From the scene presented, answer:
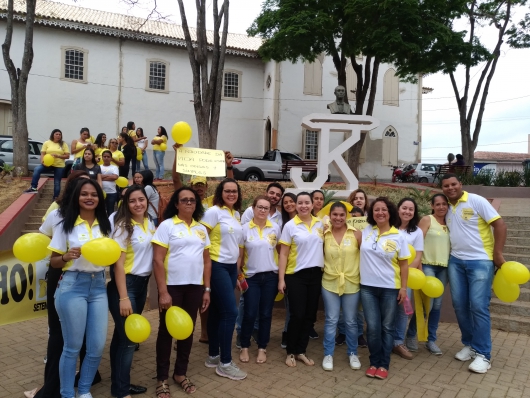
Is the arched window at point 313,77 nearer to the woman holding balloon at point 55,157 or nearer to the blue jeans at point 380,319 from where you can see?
the woman holding balloon at point 55,157

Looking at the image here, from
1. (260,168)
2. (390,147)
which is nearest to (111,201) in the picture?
(260,168)

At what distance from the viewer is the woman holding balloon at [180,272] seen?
3572 millimetres

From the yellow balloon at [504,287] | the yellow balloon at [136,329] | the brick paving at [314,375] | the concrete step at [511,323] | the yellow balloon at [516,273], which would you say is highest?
the yellow balloon at [516,273]

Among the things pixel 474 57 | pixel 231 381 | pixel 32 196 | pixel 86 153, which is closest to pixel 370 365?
pixel 231 381

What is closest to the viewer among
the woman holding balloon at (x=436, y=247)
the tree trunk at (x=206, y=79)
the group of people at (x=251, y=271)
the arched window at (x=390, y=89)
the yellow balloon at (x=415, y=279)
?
the group of people at (x=251, y=271)

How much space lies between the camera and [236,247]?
4.22 m

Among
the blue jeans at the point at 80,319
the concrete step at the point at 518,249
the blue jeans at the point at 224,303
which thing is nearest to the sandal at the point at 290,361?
the blue jeans at the point at 224,303

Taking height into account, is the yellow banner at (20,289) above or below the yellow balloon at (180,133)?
below

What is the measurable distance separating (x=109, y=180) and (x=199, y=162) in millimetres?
3565

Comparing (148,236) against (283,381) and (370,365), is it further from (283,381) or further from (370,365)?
(370,365)

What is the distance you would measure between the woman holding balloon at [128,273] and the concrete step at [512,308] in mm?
4683

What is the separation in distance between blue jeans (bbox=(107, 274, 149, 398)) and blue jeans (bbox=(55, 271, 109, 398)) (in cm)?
12

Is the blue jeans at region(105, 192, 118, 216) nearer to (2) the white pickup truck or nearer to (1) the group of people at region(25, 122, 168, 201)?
(1) the group of people at region(25, 122, 168, 201)

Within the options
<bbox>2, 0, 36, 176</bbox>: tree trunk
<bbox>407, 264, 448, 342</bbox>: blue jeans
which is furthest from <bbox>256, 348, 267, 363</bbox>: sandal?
<bbox>2, 0, 36, 176</bbox>: tree trunk
